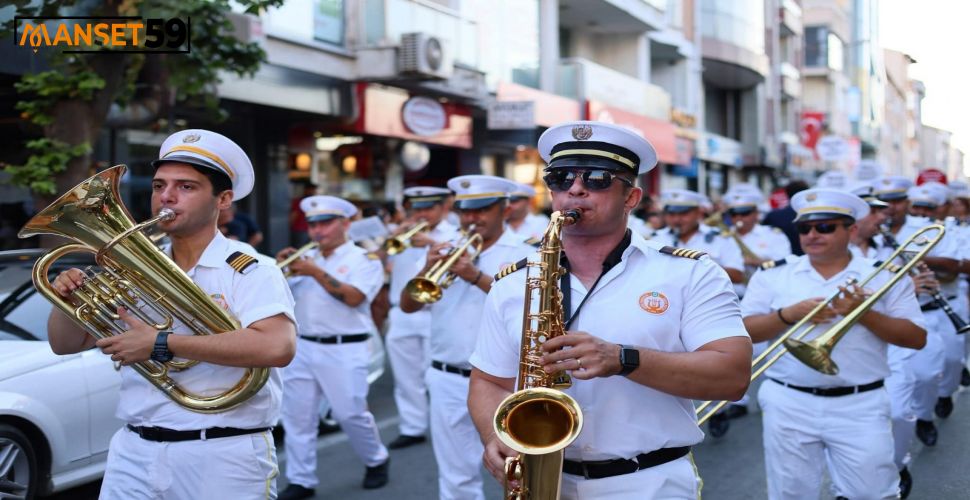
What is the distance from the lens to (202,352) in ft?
11.6

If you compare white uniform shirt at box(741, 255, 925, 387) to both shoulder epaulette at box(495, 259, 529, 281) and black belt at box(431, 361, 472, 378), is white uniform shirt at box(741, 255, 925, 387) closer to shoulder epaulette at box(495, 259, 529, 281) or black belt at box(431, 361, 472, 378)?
black belt at box(431, 361, 472, 378)

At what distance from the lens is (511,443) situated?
2680mm

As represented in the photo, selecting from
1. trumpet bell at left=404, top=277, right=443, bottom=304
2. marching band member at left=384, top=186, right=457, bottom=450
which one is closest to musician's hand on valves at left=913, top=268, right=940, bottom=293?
trumpet bell at left=404, top=277, right=443, bottom=304

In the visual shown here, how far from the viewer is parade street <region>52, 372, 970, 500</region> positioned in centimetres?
670

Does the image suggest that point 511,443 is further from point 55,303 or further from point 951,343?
point 951,343

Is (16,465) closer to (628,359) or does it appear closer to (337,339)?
(337,339)

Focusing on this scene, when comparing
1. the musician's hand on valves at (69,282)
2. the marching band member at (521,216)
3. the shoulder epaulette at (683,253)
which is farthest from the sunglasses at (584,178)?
the marching band member at (521,216)

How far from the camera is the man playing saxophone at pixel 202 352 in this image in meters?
3.63

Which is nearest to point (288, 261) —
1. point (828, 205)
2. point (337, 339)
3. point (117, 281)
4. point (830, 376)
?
point (337, 339)

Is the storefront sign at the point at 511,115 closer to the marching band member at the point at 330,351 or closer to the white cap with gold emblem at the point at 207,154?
the marching band member at the point at 330,351

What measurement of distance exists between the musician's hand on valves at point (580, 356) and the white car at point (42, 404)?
11.2ft

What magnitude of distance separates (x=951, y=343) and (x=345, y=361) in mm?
5043

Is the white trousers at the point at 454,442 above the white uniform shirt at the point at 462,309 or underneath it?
underneath

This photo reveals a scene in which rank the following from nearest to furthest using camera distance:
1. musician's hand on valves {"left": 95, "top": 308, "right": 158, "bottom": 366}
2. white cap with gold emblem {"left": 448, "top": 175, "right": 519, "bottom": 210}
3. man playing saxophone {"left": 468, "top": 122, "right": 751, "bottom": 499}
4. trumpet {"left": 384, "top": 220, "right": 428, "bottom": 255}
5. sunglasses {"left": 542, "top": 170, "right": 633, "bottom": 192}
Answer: man playing saxophone {"left": 468, "top": 122, "right": 751, "bottom": 499} < sunglasses {"left": 542, "top": 170, "right": 633, "bottom": 192} < musician's hand on valves {"left": 95, "top": 308, "right": 158, "bottom": 366} < white cap with gold emblem {"left": 448, "top": 175, "right": 519, "bottom": 210} < trumpet {"left": 384, "top": 220, "right": 428, "bottom": 255}
